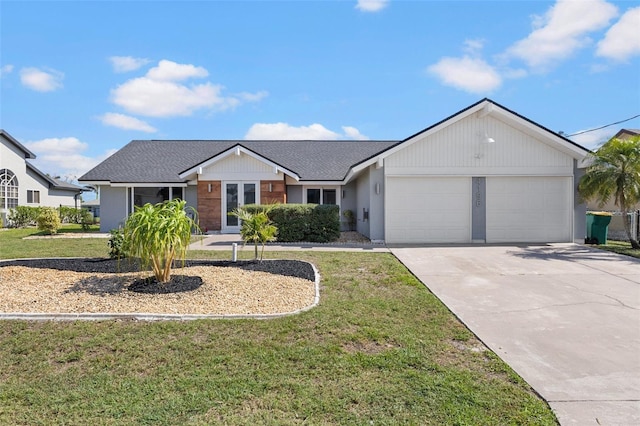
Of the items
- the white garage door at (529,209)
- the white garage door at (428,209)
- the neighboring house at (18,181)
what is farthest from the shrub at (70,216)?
the white garage door at (529,209)

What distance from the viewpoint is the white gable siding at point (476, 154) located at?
1334 cm

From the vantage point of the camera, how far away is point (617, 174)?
39.0 feet

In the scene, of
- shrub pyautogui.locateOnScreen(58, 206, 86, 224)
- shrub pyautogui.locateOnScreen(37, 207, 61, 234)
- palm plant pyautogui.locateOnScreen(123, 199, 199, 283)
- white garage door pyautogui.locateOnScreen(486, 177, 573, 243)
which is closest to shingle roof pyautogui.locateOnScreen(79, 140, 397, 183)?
shrub pyautogui.locateOnScreen(37, 207, 61, 234)

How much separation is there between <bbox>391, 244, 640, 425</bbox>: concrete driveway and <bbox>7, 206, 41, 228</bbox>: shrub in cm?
2574

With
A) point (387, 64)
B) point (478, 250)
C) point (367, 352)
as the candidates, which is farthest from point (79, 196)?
point (367, 352)

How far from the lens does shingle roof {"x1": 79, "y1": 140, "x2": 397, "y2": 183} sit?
19453 millimetres

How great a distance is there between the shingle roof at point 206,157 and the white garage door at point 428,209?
5.22m

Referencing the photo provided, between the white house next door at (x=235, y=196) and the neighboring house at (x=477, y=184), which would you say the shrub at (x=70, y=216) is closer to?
the white house next door at (x=235, y=196)

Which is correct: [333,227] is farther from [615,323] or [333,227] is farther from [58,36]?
[58,36]

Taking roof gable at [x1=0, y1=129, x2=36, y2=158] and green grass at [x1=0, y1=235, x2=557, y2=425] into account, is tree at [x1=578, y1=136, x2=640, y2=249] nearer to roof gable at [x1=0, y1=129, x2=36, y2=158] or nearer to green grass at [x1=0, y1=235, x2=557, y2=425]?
green grass at [x1=0, y1=235, x2=557, y2=425]

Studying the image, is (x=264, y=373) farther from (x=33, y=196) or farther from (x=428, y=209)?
A: (x=33, y=196)

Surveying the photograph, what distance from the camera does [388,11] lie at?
34.3ft

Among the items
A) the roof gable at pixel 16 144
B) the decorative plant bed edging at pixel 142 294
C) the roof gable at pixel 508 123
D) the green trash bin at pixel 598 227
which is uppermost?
the roof gable at pixel 16 144

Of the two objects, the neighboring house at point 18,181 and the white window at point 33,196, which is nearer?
the neighboring house at point 18,181
